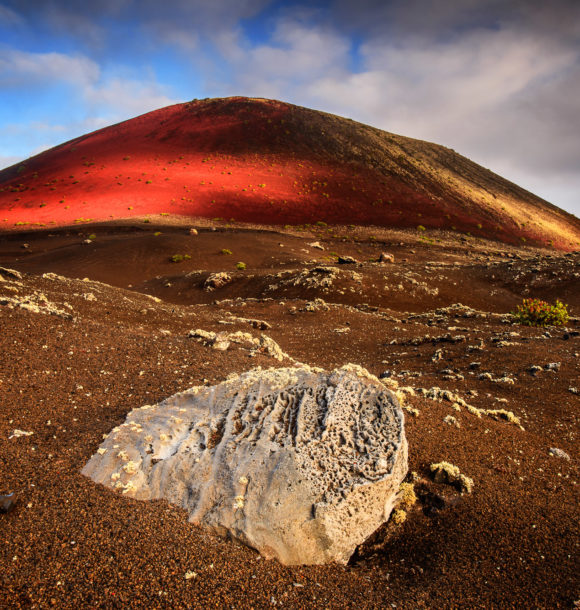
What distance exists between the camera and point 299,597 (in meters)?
2.26

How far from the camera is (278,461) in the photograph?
9.32 ft

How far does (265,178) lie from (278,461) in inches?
1824

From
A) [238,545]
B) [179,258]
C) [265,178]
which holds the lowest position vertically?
[238,545]

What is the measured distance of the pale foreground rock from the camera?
8.50ft

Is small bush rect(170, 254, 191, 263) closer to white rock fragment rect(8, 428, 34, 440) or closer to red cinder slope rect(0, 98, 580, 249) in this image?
red cinder slope rect(0, 98, 580, 249)

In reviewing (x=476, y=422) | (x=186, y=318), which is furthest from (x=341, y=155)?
(x=476, y=422)

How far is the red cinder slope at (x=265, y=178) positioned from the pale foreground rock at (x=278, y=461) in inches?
1397

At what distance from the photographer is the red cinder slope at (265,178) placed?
39.7m

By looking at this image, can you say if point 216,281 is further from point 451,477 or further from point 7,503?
point 451,477

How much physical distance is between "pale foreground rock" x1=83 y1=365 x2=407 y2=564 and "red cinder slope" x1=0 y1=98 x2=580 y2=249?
3549 centimetres

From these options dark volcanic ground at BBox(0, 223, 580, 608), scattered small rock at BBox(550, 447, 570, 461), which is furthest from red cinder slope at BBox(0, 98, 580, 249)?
scattered small rock at BBox(550, 447, 570, 461)

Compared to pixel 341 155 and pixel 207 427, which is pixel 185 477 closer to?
pixel 207 427

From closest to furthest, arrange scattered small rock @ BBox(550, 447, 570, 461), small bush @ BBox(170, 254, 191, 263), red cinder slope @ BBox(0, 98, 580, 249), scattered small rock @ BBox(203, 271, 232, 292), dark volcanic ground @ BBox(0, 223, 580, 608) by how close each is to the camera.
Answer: dark volcanic ground @ BBox(0, 223, 580, 608), scattered small rock @ BBox(550, 447, 570, 461), scattered small rock @ BBox(203, 271, 232, 292), small bush @ BBox(170, 254, 191, 263), red cinder slope @ BBox(0, 98, 580, 249)

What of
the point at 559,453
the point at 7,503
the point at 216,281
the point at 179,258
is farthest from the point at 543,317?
the point at 179,258
